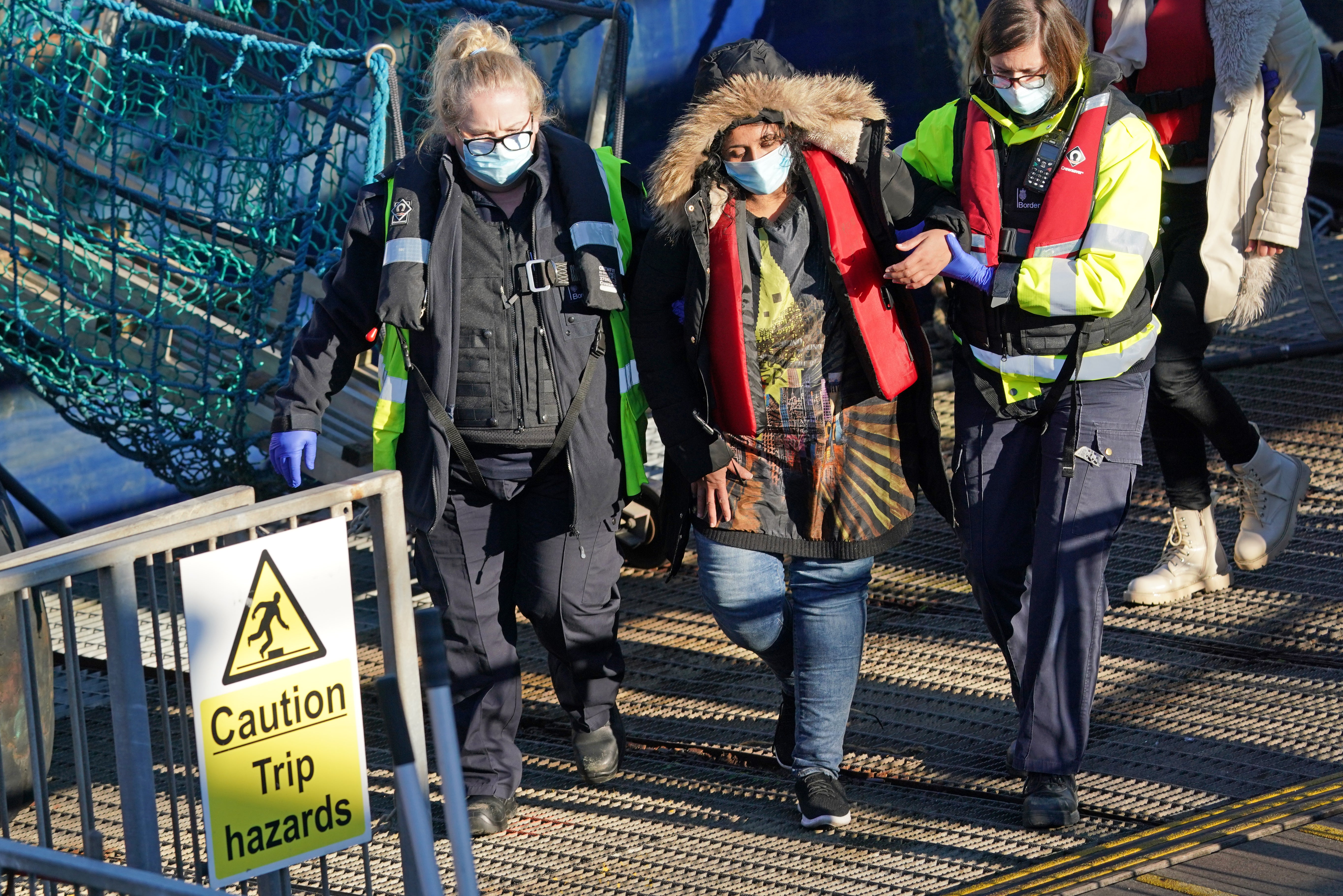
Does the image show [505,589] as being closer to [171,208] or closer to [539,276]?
[539,276]

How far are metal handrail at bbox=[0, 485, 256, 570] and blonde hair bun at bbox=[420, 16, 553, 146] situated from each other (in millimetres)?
1119

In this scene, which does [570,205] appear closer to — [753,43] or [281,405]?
[753,43]

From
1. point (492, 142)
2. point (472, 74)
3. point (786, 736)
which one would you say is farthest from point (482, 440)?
point (786, 736)

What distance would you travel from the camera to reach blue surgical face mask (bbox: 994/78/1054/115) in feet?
11.5

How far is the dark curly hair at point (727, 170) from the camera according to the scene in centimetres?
355

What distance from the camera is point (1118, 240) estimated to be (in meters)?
3.44

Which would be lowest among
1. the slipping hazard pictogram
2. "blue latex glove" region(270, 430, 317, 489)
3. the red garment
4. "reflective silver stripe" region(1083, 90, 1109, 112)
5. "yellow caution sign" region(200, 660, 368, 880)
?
"yellow caution sign" region(200, 660, 368, 880)

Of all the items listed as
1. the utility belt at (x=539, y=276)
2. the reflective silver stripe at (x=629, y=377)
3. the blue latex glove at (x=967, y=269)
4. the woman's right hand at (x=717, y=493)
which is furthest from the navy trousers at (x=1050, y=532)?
the utility belt at (x=539, y=276)

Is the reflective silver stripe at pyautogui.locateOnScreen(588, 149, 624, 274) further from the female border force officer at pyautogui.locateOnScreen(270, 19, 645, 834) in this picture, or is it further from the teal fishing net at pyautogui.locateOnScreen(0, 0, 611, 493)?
the teal fishing net at pyautogui.locateOnScreen(0, 0, 611, 493)

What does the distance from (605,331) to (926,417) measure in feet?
2.71

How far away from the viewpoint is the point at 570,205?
3727 millimetres

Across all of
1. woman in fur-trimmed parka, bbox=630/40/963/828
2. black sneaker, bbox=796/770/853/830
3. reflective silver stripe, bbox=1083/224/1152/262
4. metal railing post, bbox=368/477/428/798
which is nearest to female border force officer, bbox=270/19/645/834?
woman in fur-trimmed parka, bbox=630/40/963/828

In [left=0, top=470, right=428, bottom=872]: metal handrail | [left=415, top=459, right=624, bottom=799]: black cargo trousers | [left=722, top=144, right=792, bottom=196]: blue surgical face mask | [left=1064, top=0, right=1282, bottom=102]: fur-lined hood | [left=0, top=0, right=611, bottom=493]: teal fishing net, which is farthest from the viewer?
[left=0, top=0, right=611, bottom=493]: teal fishing net

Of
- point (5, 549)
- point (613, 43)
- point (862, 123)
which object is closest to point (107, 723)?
point (5, 549)
